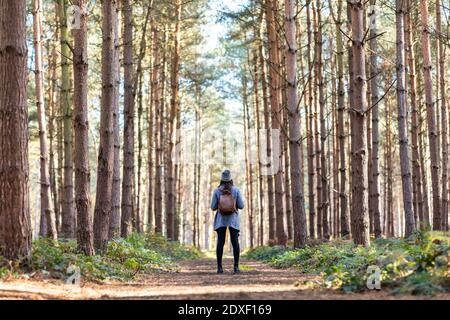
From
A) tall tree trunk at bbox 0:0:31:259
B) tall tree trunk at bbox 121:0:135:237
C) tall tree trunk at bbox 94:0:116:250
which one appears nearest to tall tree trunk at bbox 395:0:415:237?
tall tree trunk at bbox 121:0:135:237

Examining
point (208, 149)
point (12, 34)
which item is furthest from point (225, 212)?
point (208, 149)

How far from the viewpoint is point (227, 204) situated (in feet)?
35.3

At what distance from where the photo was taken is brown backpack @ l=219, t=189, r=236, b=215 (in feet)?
35.2

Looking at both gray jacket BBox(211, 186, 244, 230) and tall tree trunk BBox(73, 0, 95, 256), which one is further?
gray jacket BBox(211, 186, 244, 230)

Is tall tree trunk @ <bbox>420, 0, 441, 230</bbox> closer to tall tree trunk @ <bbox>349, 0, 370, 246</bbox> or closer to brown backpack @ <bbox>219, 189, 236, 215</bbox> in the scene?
tall tree trunk @ <bbox>349, 0, 370, 246</bbox>

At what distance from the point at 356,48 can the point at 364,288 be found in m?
6.10

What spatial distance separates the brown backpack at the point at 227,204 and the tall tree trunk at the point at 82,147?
7.79 feet

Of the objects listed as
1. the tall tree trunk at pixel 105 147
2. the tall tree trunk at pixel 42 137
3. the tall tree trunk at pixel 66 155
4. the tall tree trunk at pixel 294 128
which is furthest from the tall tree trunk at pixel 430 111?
the tall tree trunk at pixel 42 137

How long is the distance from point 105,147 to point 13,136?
3562mm

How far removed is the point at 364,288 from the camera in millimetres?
6641

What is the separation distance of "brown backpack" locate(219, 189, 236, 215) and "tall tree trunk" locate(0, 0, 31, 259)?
3923mm

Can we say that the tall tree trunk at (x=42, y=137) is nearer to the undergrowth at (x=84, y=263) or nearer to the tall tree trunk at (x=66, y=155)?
the tall tree trunk at (x=66, y=155)

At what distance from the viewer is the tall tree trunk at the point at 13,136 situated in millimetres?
7617

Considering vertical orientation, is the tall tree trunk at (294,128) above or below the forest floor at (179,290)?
above
